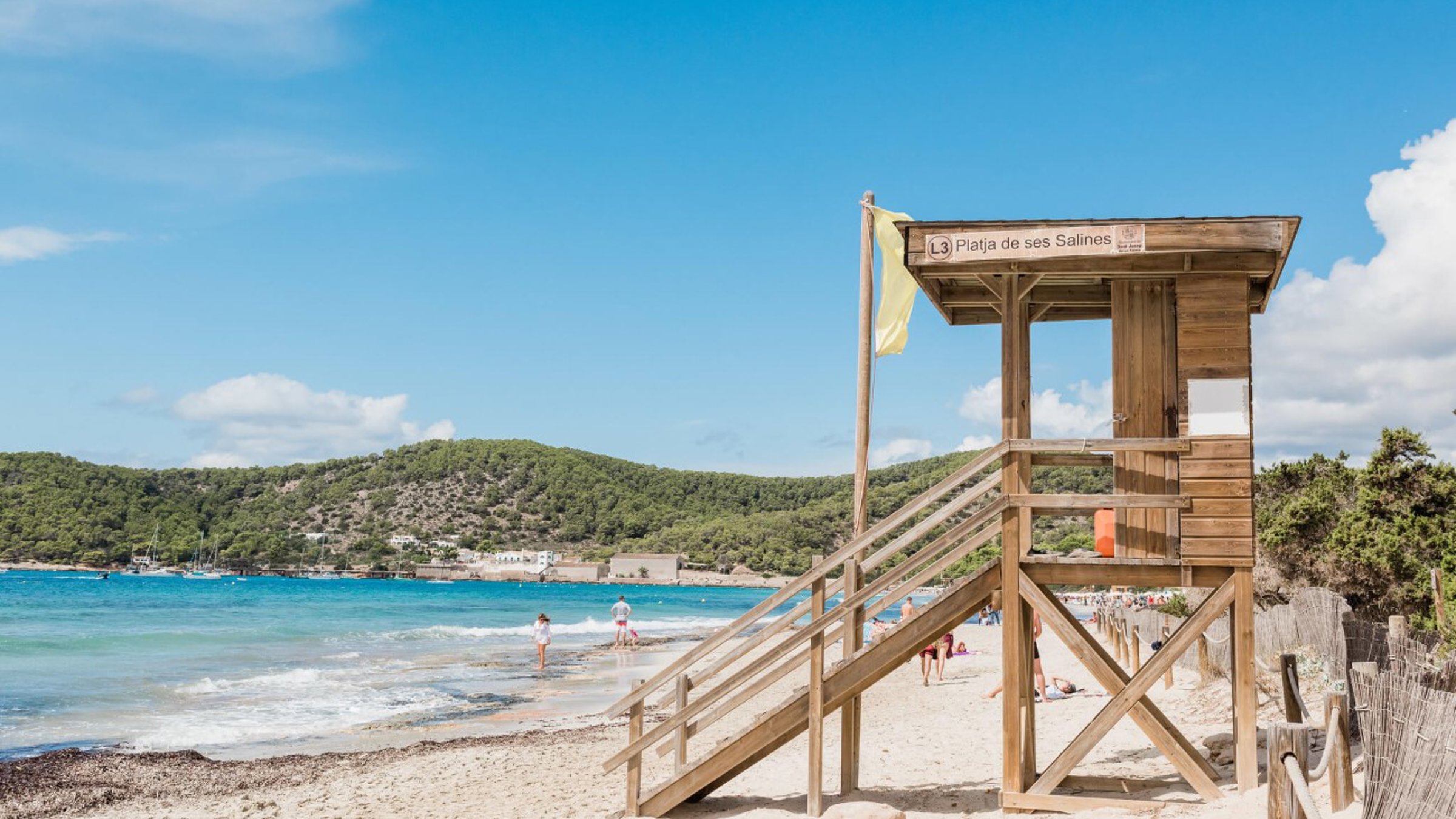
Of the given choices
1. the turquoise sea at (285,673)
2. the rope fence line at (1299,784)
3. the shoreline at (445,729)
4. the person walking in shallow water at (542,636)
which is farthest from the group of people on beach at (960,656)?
the person walking in shallow water at (542,636)

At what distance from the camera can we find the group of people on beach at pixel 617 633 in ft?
103

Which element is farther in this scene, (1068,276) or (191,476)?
(191,476)

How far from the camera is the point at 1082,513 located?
987 centimetres

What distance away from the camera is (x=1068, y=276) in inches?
379

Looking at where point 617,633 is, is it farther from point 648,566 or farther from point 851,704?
point 648,566

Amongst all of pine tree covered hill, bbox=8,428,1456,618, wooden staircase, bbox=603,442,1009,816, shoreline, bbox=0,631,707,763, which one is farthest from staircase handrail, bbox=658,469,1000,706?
pine tree covered hill, bbox=8,428,1456,618

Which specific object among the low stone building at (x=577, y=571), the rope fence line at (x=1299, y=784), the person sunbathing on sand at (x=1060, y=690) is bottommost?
the low stone building at (x=577, y=571)

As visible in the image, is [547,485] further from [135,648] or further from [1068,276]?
[1068,276]

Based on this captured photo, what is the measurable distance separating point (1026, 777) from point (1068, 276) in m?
4.35

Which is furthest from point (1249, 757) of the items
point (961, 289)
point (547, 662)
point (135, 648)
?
point (135, 648)

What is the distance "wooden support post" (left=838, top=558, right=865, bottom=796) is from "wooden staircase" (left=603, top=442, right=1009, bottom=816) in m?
0.02

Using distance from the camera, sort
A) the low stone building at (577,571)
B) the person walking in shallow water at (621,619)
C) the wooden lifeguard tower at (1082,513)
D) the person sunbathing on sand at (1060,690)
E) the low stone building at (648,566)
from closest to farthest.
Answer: the wooden lifeguard tower at (1082,513) < the person sunbathing on sand at (1060,690) < the person walking in shallow water at (621,619) < the low stone building at (577,571) < the low stone building at (648,566)

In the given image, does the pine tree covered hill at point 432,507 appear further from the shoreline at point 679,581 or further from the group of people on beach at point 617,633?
the group of people on beach at point 617,633

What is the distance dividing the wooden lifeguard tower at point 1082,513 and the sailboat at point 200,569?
441 ft
